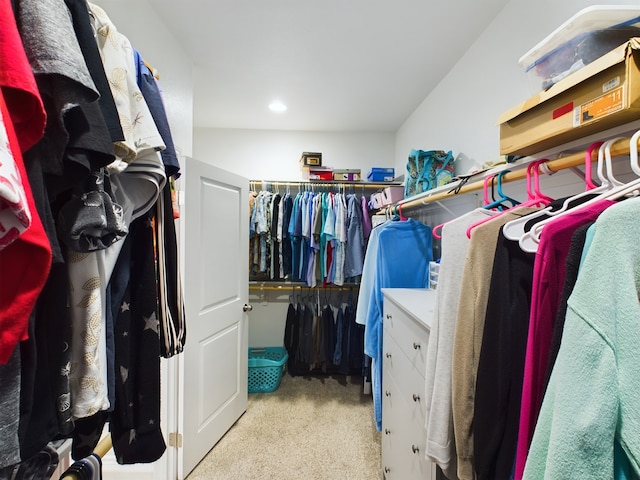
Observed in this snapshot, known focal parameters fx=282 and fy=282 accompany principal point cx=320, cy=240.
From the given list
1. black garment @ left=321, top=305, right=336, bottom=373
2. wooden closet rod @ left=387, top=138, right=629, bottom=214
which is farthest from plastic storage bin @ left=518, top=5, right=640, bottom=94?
black garment @ left=321, top=305, right=336, bottom=373

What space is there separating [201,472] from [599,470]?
2020 millimetres

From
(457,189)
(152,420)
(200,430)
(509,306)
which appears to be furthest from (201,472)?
(457,189)

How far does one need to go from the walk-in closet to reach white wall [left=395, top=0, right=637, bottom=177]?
1cm

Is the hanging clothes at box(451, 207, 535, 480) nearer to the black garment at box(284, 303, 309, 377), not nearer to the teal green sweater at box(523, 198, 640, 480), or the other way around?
the teal green sweater at box(523, 198, 640, 480)

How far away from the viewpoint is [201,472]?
66.6 inches

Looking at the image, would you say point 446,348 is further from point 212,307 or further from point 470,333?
point 212,307

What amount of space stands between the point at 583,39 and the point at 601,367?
0.75m

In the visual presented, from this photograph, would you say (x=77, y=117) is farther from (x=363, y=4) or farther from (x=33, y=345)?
(x=363, y=4)

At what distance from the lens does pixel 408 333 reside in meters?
1.21

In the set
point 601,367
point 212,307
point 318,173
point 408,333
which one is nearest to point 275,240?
point 318,173

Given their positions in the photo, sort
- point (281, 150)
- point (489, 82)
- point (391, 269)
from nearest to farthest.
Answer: point (489, 82), point (391, 269), point (281, 150)

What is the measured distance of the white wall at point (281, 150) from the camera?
3014mm

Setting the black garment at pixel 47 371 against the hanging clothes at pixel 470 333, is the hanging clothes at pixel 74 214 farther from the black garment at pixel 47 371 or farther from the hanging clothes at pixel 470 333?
the hanging clothes at pixel 470 333

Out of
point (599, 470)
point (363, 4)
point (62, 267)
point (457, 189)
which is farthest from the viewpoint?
point (363, 4)
